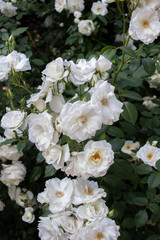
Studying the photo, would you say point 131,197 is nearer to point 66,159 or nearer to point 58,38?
point 66,159

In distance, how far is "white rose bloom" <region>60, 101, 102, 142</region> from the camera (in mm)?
845

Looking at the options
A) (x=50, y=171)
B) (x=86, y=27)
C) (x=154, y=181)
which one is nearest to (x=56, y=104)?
(x=50, y=171)

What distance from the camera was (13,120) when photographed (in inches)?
43.6

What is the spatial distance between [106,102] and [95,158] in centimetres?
21

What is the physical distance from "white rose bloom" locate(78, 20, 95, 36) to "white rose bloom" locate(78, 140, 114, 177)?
1536 mm

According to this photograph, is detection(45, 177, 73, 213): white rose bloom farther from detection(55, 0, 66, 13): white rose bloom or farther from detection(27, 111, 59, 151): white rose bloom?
detection(55, 0, 66, 13): white rose bloom

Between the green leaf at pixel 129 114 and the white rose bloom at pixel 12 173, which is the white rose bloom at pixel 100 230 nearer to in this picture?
the green leaf at pixel 129 114

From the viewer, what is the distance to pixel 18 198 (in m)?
1.64

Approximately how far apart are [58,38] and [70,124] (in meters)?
2.32

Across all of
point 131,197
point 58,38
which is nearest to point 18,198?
point 131,197

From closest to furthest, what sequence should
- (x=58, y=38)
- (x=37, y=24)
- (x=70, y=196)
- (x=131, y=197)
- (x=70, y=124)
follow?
1. (x=70, y=124)
2. (x=70, y=196)
3. (x=131, y=197)
4. (x=58, y=38)
5. (x=37, y=24)

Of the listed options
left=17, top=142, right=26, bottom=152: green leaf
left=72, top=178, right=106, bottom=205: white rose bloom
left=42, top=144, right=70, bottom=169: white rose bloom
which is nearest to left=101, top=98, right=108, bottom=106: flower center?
left=42, top=144, right=70, bottom=169: white rose bloom

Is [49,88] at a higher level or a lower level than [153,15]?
lower

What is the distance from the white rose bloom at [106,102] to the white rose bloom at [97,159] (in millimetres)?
98
